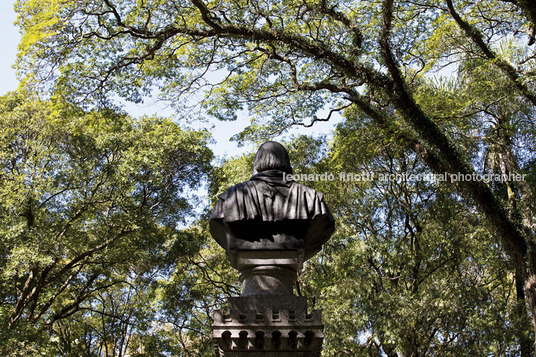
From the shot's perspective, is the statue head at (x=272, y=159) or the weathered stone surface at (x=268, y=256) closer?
the weathered stone surface at (x=268, y=256)

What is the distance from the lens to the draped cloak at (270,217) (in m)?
4.97

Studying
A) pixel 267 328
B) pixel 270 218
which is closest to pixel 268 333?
pixel 267 328

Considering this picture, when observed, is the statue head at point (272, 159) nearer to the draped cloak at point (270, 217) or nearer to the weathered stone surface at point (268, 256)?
the weathered stone surface at point (268, 256)

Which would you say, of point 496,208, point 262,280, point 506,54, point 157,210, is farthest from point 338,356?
point 262,280

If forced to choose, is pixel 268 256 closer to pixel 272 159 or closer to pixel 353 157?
pixel 272 159

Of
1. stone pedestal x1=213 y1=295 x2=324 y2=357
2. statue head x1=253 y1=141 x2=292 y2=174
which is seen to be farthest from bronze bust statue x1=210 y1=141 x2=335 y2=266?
stone pedestal x1=213 y1=295 x2=324 y2=357

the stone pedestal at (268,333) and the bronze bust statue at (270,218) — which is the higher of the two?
the bronze bust statue at (270,218)

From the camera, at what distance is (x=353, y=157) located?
13.7 meters

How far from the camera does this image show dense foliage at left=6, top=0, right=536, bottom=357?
38.2 feet

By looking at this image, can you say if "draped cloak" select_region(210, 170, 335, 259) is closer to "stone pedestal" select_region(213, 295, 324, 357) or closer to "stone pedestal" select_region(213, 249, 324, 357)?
"stone pedestal" select_region(213, 249, 324, 357)

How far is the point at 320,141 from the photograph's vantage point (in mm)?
15977

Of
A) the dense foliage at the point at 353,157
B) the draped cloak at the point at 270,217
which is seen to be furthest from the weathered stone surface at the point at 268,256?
the dense foliage at the point at 353,157

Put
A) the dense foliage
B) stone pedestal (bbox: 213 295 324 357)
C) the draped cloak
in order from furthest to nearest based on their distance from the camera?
the dense foliage, the draped cloak, stone pedestal (bbox: 213 295 324 357)

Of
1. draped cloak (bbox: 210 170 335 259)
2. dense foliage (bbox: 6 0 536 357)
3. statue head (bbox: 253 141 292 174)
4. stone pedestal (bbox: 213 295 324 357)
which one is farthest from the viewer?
dense foliage (bbox: 6 0 536 357)
